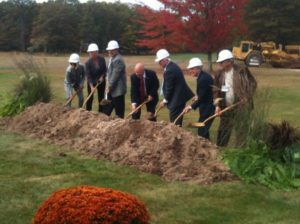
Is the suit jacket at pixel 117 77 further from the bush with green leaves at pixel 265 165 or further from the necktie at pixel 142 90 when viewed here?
the bush with green leaves at pixel 265 165

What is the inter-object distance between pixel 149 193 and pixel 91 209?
2.85 metres

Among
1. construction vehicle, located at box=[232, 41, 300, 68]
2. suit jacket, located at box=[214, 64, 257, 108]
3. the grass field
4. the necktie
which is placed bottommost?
construction vehicle, located at box=[232, 41, 300, 68]

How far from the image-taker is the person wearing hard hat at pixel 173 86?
33.0ft


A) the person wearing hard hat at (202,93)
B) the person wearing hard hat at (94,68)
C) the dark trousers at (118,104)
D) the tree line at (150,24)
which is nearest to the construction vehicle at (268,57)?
the tree line at (150,24)

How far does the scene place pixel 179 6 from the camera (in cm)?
3120

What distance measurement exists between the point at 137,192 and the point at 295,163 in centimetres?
212

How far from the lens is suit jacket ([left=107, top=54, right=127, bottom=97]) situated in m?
11.8

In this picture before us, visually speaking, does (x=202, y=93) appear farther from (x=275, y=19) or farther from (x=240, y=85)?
(x=275, y=19)

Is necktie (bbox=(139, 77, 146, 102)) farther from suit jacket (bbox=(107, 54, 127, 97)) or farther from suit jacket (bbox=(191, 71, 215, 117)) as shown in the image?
suit jacket (bbox=(191, 71, 215, 117))

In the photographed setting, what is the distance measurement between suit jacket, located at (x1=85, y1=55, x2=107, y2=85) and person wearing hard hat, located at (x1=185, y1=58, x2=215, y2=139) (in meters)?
3.80

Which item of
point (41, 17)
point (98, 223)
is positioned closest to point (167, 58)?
point (98, 223)

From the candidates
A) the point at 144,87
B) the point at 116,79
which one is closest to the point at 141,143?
the point at 144,87

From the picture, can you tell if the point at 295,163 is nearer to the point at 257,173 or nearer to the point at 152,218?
the point at 257,173

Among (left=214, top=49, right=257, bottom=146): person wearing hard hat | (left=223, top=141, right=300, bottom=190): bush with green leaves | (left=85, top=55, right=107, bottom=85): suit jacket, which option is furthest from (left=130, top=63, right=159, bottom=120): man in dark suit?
(left=223, top=141, right=300, bottom=190): bush with green leaves
